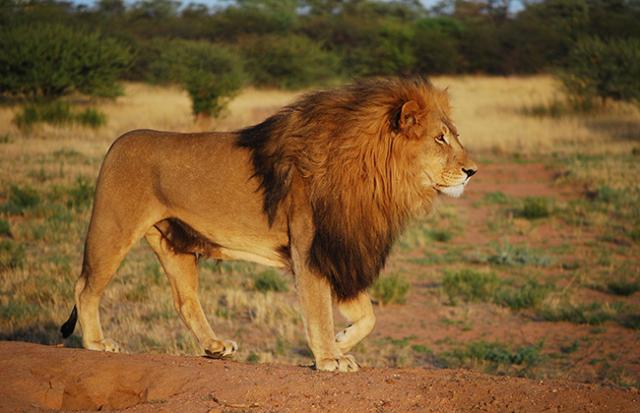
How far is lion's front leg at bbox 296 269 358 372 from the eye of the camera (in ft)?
18.8

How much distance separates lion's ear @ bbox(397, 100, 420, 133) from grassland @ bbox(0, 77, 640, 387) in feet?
6.71

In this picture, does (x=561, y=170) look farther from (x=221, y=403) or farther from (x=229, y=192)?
(x=221, y=403)

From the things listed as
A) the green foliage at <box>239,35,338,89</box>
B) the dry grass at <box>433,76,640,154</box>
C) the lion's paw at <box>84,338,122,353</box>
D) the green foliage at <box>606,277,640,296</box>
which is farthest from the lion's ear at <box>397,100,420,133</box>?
the green foliage at <box>239,35,338,89</box>

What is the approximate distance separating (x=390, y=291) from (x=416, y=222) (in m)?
4.17

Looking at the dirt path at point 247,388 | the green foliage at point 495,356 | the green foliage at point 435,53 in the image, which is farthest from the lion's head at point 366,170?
the green foliage at point 435,53

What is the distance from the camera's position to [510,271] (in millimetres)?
12500


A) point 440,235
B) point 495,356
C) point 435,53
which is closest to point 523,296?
point 495,356

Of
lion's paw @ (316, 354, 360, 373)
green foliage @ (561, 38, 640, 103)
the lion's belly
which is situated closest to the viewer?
lion's paw @ (316, 354, 360, 373)

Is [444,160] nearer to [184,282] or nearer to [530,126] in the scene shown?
[184,282]

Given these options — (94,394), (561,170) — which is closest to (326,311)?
(94,394)

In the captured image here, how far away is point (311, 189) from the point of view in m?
5.89

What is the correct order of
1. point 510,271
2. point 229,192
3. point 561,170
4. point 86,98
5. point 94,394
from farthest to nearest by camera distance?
1. point 86,98
2. point 561,170
3. point 510,271
4. point 229,192
5. point 94,394

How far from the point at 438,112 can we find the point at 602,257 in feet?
25.4

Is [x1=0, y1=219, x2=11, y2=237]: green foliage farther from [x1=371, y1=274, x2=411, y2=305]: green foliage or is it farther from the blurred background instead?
[x1=371, y1=274, x2=411, y2=305]: green foliage
